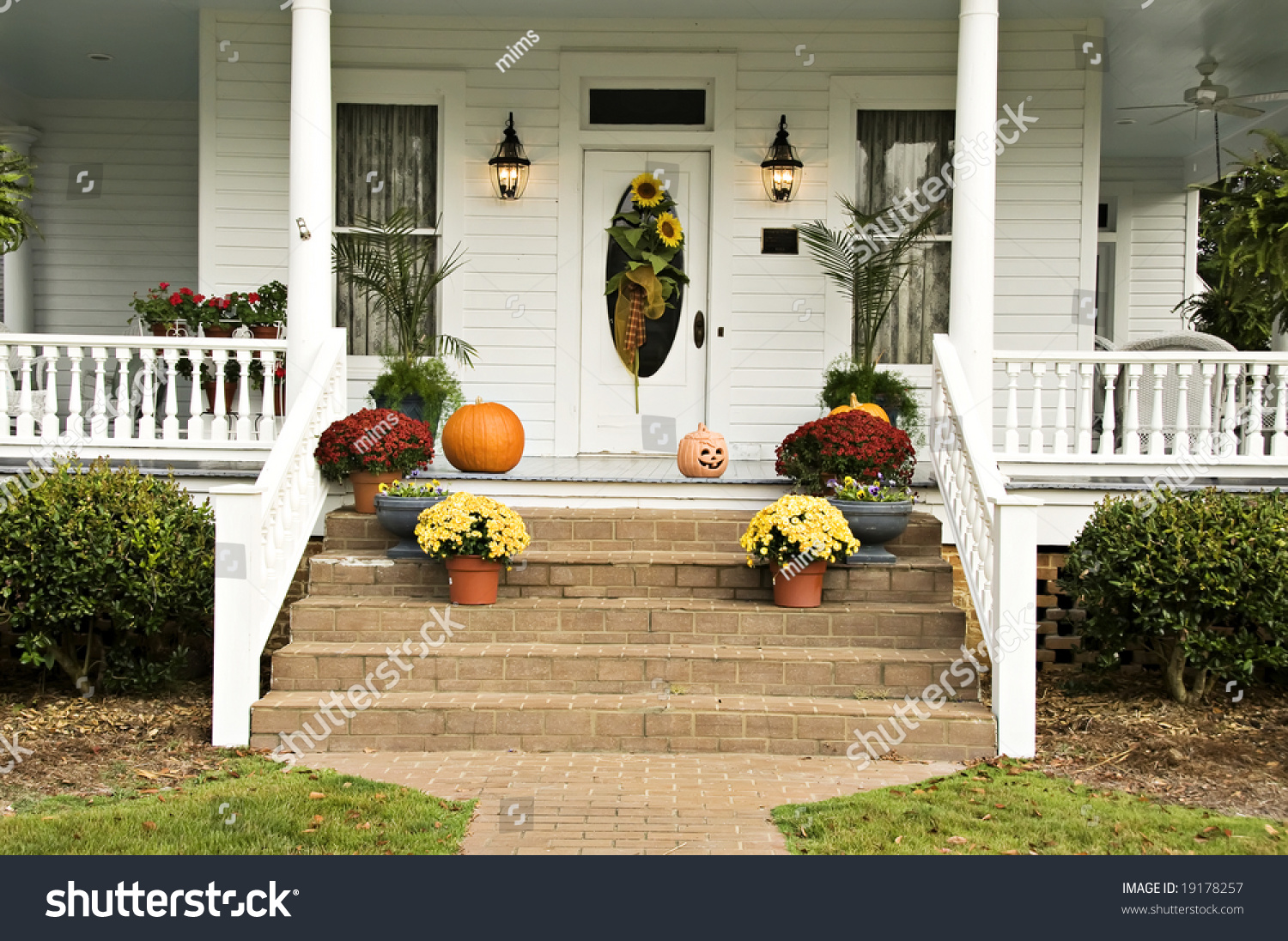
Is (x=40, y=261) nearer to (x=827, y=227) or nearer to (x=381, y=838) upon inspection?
(x=827, y=227)

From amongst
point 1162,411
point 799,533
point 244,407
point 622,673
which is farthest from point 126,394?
point 1162,411

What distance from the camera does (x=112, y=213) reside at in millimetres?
10281

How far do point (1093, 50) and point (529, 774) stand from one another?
6.38 m

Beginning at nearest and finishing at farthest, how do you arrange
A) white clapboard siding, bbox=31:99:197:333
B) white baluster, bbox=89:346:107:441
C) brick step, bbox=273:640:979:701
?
1. brick step, bbox=273:640:979:701
2. white baluster, bbox=89:346:107:441
3. white clapboard siding, bbox=31:99:197:333

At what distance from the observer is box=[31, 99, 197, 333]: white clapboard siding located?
400 inches

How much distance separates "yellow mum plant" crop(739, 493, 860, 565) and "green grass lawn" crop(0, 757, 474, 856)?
2033mm

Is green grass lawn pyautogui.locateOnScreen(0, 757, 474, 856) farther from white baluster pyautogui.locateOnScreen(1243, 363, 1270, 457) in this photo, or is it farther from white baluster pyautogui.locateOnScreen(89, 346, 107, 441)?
white baluster pyautogui.locateOnScreen(1243, 363, 1270, 457)

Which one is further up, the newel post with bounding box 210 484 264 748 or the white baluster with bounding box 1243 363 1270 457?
the white baluster with bounding box 1243 363 1270 457

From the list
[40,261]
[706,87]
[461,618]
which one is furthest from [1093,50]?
[40,261]

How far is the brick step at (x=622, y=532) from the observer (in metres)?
6.25

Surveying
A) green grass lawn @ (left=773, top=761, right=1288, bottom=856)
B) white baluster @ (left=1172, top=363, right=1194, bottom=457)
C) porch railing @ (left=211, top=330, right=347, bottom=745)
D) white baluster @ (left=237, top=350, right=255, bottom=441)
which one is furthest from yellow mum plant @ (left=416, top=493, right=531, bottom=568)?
white baluster @ (left=1172, top=363, right=1194, bottom=457)

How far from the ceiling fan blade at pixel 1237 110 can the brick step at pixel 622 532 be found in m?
4.76

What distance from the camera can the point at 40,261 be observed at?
10242 mm

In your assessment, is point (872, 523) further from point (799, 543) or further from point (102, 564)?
point (102, 564)
